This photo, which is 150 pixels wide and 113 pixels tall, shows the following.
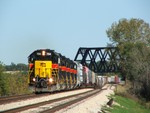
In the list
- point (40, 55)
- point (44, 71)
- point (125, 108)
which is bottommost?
point (125, 108)

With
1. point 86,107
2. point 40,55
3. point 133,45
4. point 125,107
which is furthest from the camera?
point 133,45

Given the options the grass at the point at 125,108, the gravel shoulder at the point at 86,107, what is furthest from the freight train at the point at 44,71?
the grass at the point at 125,108

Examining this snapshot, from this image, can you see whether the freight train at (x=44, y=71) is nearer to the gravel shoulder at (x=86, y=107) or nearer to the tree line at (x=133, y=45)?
the gravel shoulder at (x=86, y=107)

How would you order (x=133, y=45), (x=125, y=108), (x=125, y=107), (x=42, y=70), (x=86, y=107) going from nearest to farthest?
(x=86, y=107)
(x=125, y=108)
(x=42, y=70)
(x=125, y=107)
(x=133, y=45)

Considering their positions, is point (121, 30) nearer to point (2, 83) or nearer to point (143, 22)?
point (143, 22)

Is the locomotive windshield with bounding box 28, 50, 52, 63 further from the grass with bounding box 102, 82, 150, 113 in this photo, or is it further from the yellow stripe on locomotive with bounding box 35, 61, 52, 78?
the grass with bounding box 102, 82, 150, 113

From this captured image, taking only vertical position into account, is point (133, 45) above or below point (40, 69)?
above

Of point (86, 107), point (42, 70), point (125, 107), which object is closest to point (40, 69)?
point (42, 70)

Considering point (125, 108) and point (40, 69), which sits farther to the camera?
point (40, 69)

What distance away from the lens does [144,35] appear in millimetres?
82750

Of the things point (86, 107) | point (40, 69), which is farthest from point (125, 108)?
point (86, 107)

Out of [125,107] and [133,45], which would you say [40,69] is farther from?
[133,45]

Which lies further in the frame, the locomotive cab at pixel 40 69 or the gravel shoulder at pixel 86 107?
the locomotive cab at pixel 40 69

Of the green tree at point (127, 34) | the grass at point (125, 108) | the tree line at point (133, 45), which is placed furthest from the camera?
the green tree at point (127, 34)
